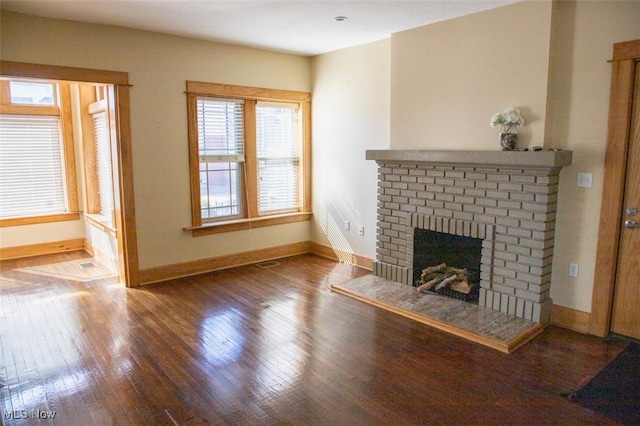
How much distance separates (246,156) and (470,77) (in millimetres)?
2715

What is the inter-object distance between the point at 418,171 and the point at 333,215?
1.67 m

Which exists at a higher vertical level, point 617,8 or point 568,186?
point 617,8

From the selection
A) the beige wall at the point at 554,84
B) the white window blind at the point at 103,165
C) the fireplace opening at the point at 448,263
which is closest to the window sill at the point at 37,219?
the white window blind at the point at 103,165

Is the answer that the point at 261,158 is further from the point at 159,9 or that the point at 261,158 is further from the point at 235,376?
the point at 235,376

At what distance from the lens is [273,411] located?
97.5 inches

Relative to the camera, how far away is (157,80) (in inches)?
181

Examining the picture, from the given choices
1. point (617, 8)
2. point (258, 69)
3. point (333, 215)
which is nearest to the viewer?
point (617, 8)

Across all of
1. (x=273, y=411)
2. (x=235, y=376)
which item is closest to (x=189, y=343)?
(x=235, y=376)

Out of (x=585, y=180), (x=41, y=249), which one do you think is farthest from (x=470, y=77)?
(x=41, y=249)

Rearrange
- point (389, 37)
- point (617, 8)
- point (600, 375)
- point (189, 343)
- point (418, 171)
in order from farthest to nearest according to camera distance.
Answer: point (389, 37) < point (418, 171) < point (189, 343) < point (617, 8) < point (600, 375)

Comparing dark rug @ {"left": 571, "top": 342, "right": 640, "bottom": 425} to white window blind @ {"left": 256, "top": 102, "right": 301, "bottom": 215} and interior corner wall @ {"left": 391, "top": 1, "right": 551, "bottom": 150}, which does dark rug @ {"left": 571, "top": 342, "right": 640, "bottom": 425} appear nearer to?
interior corner wall @ {"left": 391, "top": 1, "right": 551, "bottom": 150}

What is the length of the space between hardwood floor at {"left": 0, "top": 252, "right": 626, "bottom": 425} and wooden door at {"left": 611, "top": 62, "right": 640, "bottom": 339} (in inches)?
7.6

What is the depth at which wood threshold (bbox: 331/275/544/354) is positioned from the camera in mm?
3299

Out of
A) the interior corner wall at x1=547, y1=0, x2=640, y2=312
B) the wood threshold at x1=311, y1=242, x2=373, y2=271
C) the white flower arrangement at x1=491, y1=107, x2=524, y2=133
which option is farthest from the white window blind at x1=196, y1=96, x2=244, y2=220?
the interior corner wall at x1=547, y1=0, x2=640, y2=312
